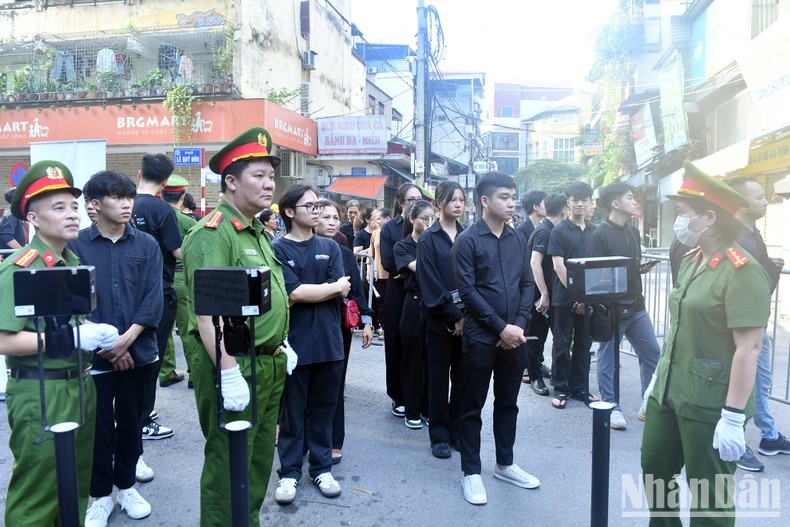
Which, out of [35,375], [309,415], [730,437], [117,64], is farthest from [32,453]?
[117,64]

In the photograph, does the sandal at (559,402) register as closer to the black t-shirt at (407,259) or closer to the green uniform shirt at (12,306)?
the black t-shirt at (407,259)

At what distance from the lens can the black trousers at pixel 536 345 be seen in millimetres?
5883

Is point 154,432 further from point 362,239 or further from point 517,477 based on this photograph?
point 362,239

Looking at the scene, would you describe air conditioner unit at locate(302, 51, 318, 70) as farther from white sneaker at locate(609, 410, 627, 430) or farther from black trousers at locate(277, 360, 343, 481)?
black trousers at locate(277, 360, 343, 481)

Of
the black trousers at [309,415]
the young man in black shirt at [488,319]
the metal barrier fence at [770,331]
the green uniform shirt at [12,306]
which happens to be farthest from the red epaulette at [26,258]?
the metal barrier fence at [770,331]

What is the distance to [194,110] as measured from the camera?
47.7 feet

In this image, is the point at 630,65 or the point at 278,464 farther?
the point at 630,65

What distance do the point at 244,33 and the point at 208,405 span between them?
1477cm

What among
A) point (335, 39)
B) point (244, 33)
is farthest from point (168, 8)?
point (335, 39)

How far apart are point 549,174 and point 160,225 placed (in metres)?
46.6

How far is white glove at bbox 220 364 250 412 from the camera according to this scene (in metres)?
2.42

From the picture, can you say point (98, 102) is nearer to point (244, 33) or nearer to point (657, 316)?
point (244, 33)

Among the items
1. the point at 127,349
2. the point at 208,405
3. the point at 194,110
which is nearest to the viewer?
the point at 208,405

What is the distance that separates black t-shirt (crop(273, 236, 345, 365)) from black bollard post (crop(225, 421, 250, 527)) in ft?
5.30
